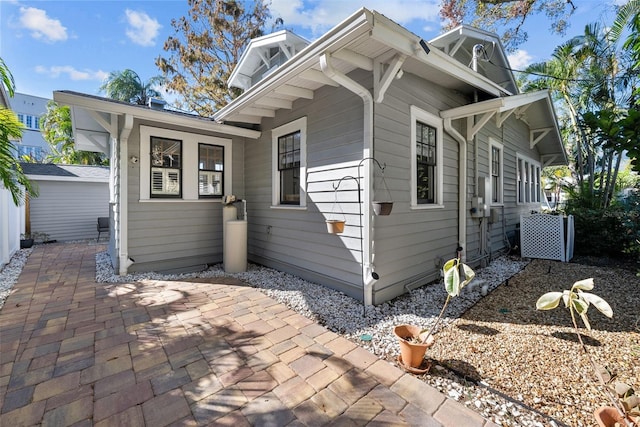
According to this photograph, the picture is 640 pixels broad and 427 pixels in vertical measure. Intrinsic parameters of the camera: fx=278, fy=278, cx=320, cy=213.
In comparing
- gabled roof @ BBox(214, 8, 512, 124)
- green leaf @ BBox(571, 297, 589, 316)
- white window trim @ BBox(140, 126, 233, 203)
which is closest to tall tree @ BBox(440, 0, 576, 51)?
gabled roof @ BBox(214, 8, 512, 124)

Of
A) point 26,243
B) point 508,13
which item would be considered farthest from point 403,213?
point 26,243

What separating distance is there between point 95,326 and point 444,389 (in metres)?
3.52

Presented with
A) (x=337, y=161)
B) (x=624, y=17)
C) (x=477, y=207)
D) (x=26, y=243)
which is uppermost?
(x=624, y=17)

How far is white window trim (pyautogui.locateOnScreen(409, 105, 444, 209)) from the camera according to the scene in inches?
171

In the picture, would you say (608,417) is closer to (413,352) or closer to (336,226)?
(413,352)

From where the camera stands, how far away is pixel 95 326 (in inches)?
120

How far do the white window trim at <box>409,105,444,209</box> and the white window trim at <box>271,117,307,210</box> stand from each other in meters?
1.72

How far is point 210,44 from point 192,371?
1354 cm

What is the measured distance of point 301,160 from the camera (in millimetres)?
4750

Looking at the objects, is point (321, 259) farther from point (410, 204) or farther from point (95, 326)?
point (95, 326)

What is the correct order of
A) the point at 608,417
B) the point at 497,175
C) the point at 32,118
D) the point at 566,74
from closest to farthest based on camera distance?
the point at 608,417 → the point at 497,175 → the point at 566,74 → the point at 32,118

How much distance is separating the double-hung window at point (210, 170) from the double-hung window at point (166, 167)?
402mm

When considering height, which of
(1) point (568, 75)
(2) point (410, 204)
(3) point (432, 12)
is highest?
(3) point (432, 12)

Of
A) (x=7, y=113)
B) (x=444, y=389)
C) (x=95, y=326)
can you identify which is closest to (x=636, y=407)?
(x=444, y=389)
